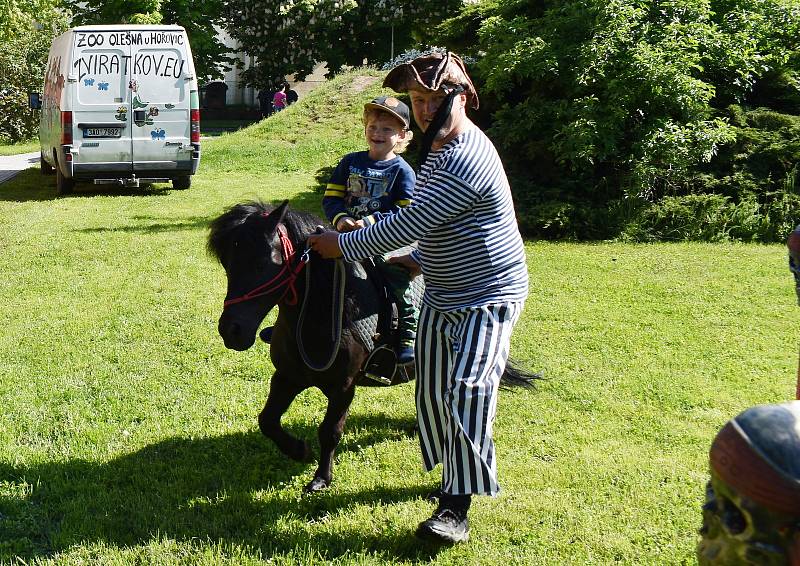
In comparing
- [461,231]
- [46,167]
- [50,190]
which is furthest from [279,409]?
[46,167]

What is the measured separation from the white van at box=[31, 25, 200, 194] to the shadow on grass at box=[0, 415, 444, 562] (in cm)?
1087

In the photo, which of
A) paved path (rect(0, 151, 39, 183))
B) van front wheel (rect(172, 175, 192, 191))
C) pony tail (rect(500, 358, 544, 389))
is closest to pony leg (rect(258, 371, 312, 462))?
pony tail (rect(500, 358, 544, 389))

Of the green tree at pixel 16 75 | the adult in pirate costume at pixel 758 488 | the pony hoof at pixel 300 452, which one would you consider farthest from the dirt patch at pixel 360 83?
the adult in pirate costume at pixel 758 488

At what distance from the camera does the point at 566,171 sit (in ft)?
39.6

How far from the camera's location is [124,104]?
14656 millimetres

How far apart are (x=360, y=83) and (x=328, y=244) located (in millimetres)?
19686

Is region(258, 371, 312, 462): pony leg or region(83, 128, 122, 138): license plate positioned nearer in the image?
region(258, 371, 312, 462): pony leg

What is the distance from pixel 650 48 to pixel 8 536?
32.6 ft

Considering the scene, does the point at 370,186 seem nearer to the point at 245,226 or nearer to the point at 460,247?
the point at 245,226

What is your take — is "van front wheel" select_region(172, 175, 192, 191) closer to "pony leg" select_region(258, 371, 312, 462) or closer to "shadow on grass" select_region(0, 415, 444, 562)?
"shadow on grass" select_region(0, 415, 444, 562)

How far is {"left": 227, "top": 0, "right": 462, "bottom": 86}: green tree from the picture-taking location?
41.2 meters

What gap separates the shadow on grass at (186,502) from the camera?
12.8 ft

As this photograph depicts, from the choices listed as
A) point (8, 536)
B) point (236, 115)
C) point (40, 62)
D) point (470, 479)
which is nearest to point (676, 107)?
point (470, 479)

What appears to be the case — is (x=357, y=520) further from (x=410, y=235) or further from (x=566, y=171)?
(x=566, y=171)
